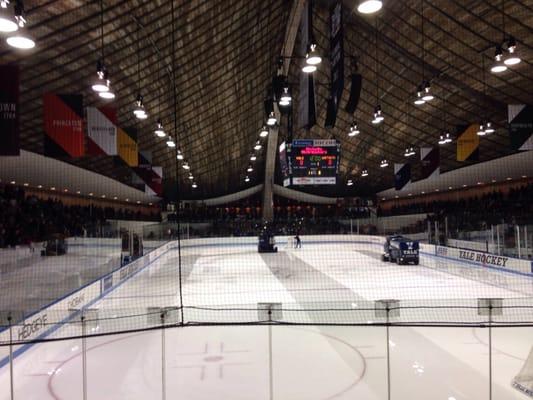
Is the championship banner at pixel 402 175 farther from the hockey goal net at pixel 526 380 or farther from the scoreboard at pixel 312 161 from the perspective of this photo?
the hockey goal net at pixel 526 380

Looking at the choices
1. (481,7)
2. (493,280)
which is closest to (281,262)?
(493,280)

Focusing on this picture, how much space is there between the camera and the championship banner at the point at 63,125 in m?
8.00

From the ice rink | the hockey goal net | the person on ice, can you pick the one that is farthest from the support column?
the hockey goal net

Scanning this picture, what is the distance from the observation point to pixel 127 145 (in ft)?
36.1

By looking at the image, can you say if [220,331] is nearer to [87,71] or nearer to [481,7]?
[87,71]

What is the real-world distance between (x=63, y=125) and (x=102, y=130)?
3.74 feet

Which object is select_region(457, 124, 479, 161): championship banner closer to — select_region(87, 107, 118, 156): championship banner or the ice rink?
the ice rink

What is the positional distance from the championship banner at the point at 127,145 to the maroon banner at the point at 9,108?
443 cm

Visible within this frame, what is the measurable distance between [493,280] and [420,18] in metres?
8.34

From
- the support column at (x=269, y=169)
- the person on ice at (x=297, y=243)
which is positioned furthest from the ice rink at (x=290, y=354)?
the support column at (x=269, y=169)

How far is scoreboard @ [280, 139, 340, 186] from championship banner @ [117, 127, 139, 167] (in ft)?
15.9

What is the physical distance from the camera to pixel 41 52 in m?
10.8

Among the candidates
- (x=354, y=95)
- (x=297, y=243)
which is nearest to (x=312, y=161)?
(x=354, y=95)

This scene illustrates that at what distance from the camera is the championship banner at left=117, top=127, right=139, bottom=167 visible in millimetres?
10852
